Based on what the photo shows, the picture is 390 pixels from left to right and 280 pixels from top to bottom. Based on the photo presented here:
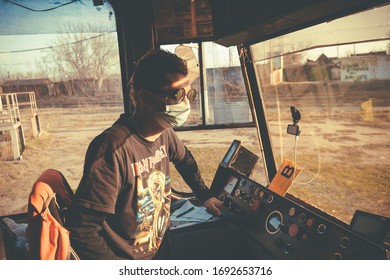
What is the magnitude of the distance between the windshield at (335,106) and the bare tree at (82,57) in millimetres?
1062

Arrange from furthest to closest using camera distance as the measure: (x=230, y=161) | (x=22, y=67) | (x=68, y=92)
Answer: (x=68, y=92) < (x=22, y=67) < (x=230, y=161)

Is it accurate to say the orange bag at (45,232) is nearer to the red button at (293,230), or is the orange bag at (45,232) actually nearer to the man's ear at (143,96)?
the man's ear at (143,96)

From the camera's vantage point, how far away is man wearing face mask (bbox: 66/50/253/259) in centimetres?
121

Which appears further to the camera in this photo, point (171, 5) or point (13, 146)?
point (13, 146)

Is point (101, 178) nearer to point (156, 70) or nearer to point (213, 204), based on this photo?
point (156, 70)

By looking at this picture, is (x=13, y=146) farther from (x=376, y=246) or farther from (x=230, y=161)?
(x=376, y=246)

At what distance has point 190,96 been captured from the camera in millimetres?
1518

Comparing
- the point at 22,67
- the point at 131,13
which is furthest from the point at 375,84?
the point at 22,67

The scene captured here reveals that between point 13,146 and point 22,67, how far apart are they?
49.8 inches

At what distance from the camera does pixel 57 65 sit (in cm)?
253

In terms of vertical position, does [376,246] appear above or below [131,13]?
below

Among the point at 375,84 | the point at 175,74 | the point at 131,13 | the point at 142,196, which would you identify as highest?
the point at 131,13

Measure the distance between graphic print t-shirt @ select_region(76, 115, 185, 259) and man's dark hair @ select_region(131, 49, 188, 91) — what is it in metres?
0.20

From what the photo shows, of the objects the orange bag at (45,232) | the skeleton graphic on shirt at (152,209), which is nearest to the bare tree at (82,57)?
the skeleton graphic on shirt at (152,209)
